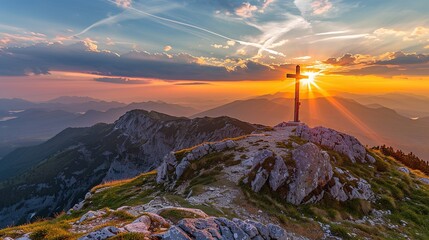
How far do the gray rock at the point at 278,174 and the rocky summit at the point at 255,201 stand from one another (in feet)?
0.33

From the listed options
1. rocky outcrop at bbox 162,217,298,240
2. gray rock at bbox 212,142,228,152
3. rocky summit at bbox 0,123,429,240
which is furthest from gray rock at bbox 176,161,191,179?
rocky outcrop at bbox 162,217,298,240

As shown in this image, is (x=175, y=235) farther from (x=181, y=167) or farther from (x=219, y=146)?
(x=219, y=146)

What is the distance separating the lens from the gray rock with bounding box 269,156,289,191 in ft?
84.4

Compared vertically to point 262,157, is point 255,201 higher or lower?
lower

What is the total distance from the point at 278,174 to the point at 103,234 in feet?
60.4

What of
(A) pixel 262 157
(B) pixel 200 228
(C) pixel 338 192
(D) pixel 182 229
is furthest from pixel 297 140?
A: (D) pixel 182 229

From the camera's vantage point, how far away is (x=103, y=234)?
39.9 feet

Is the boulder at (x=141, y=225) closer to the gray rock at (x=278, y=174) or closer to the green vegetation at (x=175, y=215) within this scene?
the green vegetation at (x=175, y=215)

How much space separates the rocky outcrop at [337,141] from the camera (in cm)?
3940

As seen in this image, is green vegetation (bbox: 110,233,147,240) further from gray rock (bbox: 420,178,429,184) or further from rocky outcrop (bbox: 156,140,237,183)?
gray rock (bbox: 420,178,429,184)

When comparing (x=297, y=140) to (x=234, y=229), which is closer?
(x=234, y=229)

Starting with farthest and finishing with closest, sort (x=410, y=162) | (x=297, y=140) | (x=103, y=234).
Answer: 1. (x=410, y=162)
2. (x=297, y=140)
3. (x=103, y=234)

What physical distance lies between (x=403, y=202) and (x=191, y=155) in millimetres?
25664

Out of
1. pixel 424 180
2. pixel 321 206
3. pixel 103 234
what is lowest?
pixel 424 180
